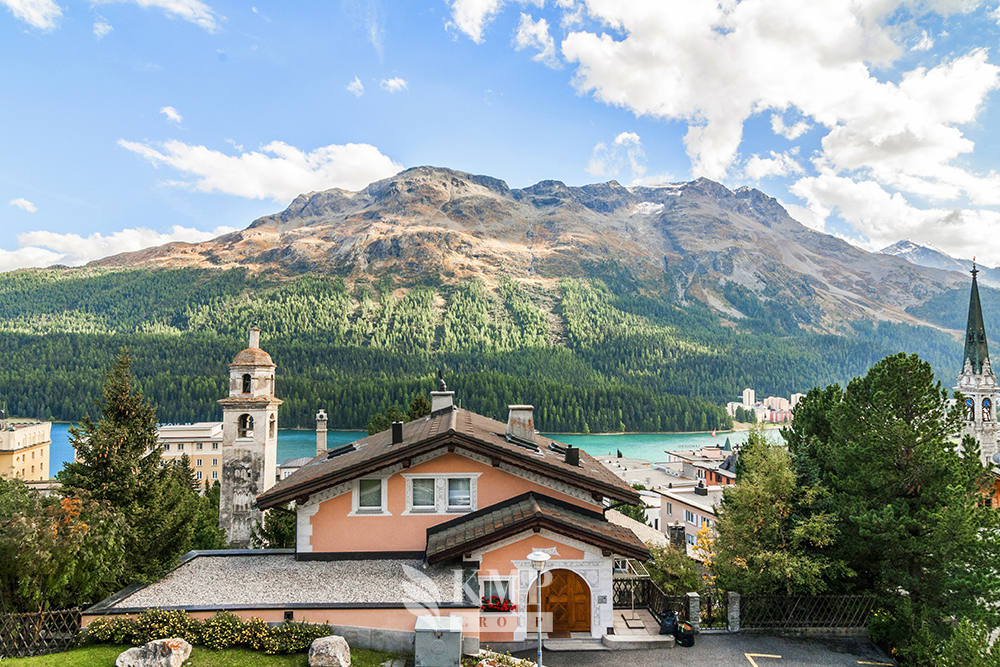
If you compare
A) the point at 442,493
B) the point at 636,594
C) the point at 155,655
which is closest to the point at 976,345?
the point at 636,594

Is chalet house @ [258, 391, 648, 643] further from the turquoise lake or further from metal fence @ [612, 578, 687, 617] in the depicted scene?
the turquoise lake

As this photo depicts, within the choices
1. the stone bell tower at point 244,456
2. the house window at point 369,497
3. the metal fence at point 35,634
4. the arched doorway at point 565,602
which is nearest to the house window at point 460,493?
the house window at point 369,497

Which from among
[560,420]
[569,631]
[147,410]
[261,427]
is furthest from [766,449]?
[560,420]

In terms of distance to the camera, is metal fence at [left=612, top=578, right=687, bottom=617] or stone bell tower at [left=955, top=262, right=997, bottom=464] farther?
stone bell tower at [left=955, top=262, right=997, bottom=464]

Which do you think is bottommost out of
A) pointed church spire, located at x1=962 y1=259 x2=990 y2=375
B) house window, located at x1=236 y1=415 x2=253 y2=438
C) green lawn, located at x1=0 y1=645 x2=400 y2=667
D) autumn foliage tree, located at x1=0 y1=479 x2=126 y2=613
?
green lawn, located at x1=0 y1=645 x2=400 y2=667

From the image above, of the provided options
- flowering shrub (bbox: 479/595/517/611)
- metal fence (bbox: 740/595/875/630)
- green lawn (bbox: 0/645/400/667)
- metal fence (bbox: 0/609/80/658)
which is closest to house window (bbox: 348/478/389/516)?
flowering shrub (bbox: 479/595/517/611)

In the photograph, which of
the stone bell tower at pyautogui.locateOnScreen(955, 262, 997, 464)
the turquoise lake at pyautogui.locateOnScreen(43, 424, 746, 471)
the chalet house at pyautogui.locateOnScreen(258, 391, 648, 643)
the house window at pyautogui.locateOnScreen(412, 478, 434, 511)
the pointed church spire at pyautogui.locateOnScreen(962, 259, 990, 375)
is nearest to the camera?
the chalet house at pyautogui.locateOnScreen(258, 391, 648, 643)

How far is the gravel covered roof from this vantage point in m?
16.9

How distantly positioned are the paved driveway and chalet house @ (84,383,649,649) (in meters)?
1.23

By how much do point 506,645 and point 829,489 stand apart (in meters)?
13.1

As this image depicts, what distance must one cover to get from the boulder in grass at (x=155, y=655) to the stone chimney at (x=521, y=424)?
13.6m

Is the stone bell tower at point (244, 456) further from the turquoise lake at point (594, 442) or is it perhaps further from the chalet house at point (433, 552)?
the turquoise lake at point (594, 442)

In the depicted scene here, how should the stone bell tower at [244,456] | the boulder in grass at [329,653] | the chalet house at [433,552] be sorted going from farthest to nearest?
the stone bell tower at [244,456]
the chalet house at [433,552]
the boulder in grass at [329,653]

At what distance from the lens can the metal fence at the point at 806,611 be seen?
19.9 m
